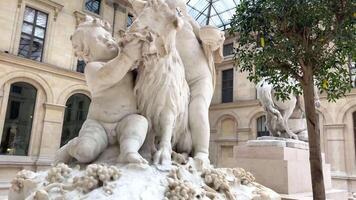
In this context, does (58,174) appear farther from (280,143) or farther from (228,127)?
(228,127)

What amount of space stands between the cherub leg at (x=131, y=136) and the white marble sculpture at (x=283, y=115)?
209 inches

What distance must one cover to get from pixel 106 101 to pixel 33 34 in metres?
14.3

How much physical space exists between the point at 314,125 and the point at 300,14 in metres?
1.68

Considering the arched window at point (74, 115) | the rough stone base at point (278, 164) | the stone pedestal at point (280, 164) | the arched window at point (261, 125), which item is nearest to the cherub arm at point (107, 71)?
the stone pedestal at point (280, 164)

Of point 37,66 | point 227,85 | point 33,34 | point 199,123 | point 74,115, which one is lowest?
point 199,123

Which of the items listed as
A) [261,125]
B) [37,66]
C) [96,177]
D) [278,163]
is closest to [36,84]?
[37,66]

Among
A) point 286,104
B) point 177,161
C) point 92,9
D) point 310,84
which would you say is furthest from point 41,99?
point 177,161

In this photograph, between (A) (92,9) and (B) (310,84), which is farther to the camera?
(A) (92,9)

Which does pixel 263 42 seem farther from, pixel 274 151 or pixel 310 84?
pixel 274 151

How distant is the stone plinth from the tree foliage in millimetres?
1495

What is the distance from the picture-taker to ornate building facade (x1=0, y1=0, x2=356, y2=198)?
12.6 meters

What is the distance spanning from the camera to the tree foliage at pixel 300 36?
3.92 metres

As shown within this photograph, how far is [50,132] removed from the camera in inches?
533

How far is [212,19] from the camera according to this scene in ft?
70.5
